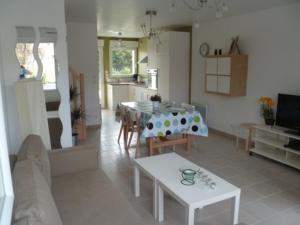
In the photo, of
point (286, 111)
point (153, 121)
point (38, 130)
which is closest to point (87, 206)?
point (38, 130)

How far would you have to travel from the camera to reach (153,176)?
244 centimetres

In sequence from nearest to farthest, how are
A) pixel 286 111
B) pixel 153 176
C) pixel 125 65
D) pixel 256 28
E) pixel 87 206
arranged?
pixel 87 206, pixel 153 176, pixel 286 111, pixel 256 28, pixel 125 65

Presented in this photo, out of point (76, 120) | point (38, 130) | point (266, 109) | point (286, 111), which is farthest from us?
point (76, 120)

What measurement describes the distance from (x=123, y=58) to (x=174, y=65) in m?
3.32

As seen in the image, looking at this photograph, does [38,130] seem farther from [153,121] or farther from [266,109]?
[266,109]

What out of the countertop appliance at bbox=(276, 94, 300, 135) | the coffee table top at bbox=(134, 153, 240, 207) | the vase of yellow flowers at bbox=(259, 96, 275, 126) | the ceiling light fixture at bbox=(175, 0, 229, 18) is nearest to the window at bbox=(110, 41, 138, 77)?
the ceiling light fixture at bbox=(175, 0, 229, 18)

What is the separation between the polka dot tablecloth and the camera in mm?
3766

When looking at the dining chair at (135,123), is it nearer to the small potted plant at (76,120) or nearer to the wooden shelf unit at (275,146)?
the small potted plant at (76,120)

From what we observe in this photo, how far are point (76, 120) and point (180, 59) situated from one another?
2777mm

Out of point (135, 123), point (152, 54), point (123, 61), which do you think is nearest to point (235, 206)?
point (135, 123)

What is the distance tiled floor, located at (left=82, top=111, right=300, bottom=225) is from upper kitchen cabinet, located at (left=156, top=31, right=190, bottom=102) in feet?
4.96

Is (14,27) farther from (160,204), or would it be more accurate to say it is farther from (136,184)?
(160,204)

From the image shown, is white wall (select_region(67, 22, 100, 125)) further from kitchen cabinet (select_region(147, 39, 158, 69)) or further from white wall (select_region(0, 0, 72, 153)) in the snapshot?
white wall (select_region(0, 0, 72, 153))

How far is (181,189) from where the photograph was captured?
7.05 feet
